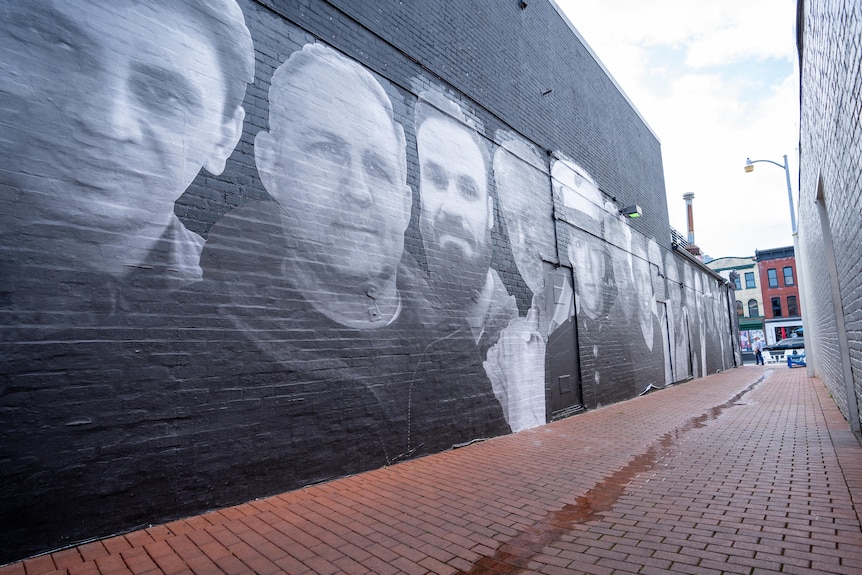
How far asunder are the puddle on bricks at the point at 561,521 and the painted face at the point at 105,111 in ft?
10.9

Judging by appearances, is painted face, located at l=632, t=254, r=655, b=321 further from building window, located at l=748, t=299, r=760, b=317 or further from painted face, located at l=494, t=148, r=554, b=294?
building window, located at l=748, t=299, r=760, b=317

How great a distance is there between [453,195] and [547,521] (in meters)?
4.34

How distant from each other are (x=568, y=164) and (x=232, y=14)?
746cm

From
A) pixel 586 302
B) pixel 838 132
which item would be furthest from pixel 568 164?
pixel 838 132

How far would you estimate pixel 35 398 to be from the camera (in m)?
2.79

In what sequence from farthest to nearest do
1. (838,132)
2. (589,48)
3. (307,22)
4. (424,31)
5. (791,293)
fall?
1. (791,293)
2. (589,48)
3. (424,31)
4. (307,22)
5. (838,132)

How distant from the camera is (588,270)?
32.6ft

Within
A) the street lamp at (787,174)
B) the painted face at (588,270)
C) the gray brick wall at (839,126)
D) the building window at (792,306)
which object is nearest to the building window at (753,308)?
the building window at (792,306)

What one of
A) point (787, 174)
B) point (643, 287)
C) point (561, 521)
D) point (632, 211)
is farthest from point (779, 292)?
point (561, 521)

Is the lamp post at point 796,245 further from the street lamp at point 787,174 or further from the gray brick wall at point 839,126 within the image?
the gray brick wall at point 839,126

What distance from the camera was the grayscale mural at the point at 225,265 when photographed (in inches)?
114

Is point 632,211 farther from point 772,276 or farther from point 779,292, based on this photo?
point 772,276

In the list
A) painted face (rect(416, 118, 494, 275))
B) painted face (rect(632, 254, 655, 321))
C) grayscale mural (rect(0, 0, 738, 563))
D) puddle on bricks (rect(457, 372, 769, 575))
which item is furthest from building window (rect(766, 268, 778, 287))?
puddle on bricks (rect(457, 372, 769, 575))

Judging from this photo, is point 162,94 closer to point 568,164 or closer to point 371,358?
point 371,358
